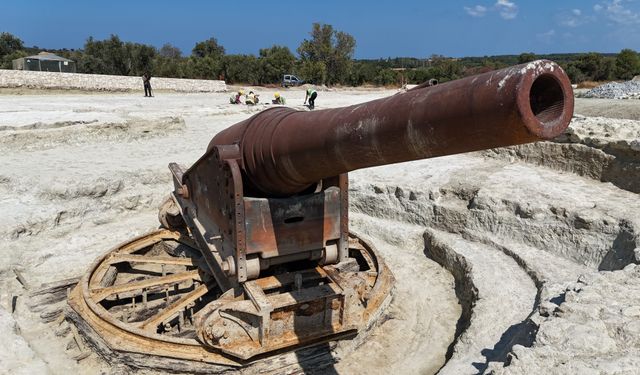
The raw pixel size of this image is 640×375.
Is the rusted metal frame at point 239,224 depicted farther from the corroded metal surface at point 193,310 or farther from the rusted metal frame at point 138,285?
the rusted metal frame at point 138,285

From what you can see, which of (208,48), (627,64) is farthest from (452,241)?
(208,48)

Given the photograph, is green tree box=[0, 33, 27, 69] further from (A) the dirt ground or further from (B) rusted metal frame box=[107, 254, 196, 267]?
(B) rusted metal frame box=[107, 254, 196, 267]

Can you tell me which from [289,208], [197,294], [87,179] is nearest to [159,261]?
[197,294]

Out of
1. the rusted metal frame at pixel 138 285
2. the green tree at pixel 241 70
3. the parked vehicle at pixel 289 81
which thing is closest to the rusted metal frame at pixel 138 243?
the rusted metal frame at pixel 138 285

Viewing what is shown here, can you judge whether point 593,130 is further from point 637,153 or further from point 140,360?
point 140,360

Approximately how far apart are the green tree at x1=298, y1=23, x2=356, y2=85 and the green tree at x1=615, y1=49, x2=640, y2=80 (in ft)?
83.5

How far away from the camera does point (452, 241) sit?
6.93 m

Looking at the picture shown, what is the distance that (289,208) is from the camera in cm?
451

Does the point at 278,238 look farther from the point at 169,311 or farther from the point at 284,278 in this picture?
the point at 169,311

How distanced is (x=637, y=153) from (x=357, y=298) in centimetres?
501

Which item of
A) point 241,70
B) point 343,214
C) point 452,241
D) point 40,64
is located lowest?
point 452,241

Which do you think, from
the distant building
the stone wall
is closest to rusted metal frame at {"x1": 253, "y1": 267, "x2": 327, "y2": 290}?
the stone wall

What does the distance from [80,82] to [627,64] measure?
4305 cm

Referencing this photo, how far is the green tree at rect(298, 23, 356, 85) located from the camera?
5116 cm
